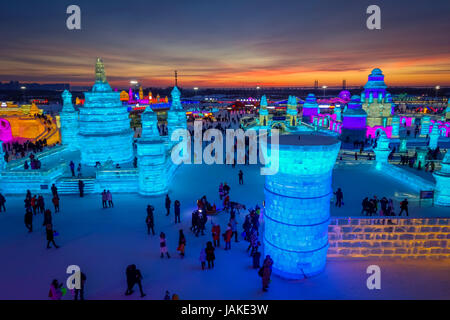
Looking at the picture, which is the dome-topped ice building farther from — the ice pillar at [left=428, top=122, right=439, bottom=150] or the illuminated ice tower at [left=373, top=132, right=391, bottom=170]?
the illuminated ice tower at [left=373, top=132, right=391, bottom=170]

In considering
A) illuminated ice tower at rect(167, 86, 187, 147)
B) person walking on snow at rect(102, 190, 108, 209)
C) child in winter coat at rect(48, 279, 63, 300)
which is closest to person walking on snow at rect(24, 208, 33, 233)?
person walking on snow at rect(102, 190, 108, 209)

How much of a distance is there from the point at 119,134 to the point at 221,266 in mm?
16634

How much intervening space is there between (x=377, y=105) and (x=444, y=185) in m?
26.5

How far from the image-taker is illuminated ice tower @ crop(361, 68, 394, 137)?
3644cm

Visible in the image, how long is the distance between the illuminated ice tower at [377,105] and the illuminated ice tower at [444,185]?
24.9 meters

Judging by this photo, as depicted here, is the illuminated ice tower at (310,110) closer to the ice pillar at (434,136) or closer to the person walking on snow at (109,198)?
the ice pillar at (434,136)

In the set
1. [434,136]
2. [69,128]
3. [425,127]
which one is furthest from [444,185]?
[69,128]

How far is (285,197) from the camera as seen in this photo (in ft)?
28.3

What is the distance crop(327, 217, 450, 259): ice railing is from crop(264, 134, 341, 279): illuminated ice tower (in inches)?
37.6

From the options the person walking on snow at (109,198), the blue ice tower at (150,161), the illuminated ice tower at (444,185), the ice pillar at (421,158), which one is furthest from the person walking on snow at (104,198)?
the ice pillar at (421,158)

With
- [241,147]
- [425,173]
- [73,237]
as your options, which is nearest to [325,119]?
[241,147]

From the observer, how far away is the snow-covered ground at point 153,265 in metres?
8.23

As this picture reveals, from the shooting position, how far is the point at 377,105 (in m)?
36.7
